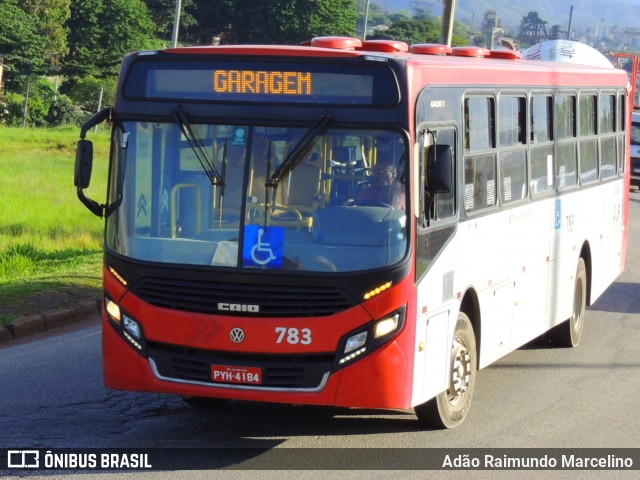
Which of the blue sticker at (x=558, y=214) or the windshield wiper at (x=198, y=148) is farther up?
the windshield wiper at (x=198, y=148)

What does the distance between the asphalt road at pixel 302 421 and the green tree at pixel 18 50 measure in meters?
76.6

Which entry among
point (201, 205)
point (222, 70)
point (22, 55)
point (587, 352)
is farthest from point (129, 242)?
point (22, 55)

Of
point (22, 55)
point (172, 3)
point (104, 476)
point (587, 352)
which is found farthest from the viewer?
point (172, 3)

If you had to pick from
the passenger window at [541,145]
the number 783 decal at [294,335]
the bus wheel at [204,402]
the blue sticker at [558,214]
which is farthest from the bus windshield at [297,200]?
the blue sticker at [558,214]

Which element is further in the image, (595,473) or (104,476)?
(595,473)

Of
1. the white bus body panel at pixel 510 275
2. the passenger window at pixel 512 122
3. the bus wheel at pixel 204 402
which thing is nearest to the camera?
the white bus body panel at pixel 510 275

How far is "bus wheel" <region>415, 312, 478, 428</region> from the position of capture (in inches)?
326

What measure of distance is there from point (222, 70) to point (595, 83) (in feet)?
20.1

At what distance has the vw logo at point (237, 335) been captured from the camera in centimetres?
737

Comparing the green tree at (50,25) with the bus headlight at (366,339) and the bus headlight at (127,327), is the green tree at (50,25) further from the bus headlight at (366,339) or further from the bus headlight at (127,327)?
the bus headlight at (366,339)

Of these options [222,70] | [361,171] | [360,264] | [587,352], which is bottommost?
[587,352]

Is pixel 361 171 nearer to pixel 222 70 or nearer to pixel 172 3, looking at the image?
pixel 222 70

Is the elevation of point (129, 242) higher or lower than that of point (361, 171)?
lower

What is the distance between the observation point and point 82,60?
335 ft
